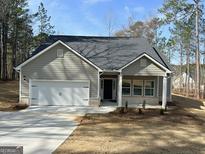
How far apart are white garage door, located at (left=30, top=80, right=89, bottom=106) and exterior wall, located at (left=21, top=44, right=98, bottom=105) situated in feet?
1.25

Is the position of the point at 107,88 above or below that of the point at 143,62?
below

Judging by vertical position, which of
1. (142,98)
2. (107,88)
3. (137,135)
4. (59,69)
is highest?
(59,69)

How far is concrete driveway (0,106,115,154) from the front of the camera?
11.9 metres

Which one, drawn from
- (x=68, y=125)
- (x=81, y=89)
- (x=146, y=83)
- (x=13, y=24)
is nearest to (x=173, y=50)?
(x=13, y=24)

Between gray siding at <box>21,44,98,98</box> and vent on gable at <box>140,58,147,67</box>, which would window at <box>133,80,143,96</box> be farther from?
gray siding at <box>21,44,98,98</box>

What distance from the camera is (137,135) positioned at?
48.2 feet

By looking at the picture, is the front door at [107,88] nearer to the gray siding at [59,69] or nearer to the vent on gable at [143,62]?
the gray siding at [59,69]

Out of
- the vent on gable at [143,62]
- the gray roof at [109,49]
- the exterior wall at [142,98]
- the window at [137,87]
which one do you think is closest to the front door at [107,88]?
the exterior wall at [142,98]

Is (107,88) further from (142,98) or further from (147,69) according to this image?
(147,69)

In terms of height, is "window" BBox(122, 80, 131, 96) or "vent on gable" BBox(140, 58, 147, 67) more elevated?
"vent on gable" BBox(140, 58, 147, 67)

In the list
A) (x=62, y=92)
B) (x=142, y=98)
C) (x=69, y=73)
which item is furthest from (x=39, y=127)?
(x=142, y=98)

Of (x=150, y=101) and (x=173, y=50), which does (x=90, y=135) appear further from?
(x=173, y=50)

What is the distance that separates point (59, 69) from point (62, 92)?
67.5 inches

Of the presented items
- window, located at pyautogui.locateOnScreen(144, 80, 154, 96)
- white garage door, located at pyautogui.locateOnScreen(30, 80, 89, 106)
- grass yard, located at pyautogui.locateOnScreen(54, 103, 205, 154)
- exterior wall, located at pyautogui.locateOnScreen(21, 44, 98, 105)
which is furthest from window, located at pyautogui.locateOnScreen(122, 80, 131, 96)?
grass yard, located at pyautogui.locateOnScreen(54, 103, 205, 154)
